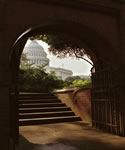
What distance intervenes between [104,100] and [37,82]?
1005 cm

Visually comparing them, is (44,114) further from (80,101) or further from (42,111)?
(80,101)

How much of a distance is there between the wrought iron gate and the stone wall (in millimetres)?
1442

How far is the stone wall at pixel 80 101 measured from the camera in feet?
26.1

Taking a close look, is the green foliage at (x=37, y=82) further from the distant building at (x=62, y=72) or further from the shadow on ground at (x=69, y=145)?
the distant building at (x=62, y=72)

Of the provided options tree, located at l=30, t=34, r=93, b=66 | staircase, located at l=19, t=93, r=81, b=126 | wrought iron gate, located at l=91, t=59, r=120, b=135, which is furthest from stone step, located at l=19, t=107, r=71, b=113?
tree, located at l=30, t=34, r=93, b=66

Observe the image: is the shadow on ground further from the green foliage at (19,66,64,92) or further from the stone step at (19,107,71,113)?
the green foliage at (19,66,64,92)

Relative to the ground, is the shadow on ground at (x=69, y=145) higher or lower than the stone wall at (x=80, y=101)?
lower

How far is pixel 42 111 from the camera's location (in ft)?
29.7

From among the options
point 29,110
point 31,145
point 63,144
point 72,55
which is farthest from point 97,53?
point 72,55

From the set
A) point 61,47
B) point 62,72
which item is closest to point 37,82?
point 61,47

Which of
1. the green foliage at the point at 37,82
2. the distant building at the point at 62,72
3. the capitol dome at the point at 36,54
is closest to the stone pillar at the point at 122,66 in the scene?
the green foliage at the point at 37,82

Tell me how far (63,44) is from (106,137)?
7.06 m

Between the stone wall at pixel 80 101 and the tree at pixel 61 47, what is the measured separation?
116 inches

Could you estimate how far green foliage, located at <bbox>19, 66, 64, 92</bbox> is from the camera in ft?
48.2
